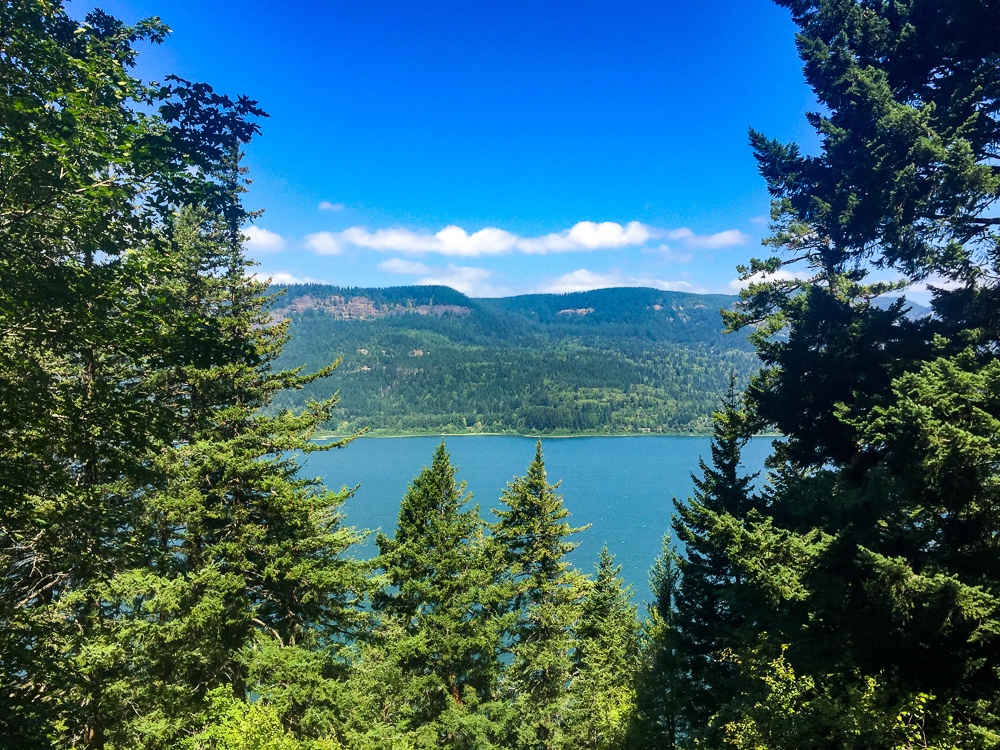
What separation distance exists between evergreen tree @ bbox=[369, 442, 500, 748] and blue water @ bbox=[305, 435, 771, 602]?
74.7 inches

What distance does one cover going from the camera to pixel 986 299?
9375mm

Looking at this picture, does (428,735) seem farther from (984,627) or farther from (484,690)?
(984,627)

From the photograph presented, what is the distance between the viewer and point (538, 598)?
17125 millimetres

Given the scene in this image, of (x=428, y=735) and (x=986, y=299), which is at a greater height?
(x=986, y=299)

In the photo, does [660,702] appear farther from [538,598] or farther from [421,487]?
[421,487]

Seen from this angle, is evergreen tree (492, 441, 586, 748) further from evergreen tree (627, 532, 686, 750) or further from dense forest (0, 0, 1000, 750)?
evergreen tree (627, 532, 686, 750)

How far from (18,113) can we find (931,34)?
48.7ft

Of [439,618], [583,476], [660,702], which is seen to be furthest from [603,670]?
[583,476]

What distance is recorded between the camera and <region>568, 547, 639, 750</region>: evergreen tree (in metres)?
15.3

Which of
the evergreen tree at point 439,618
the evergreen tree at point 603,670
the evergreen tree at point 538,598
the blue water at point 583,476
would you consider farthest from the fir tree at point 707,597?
the blue water at point 583,476

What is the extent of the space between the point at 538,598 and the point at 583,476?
83.5m

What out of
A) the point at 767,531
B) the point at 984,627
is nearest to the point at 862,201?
the point at 767,531

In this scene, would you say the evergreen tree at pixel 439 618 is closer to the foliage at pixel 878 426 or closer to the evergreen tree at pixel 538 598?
the evergreen tree at pixel 538 598

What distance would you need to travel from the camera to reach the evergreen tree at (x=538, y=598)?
16.4 meters
